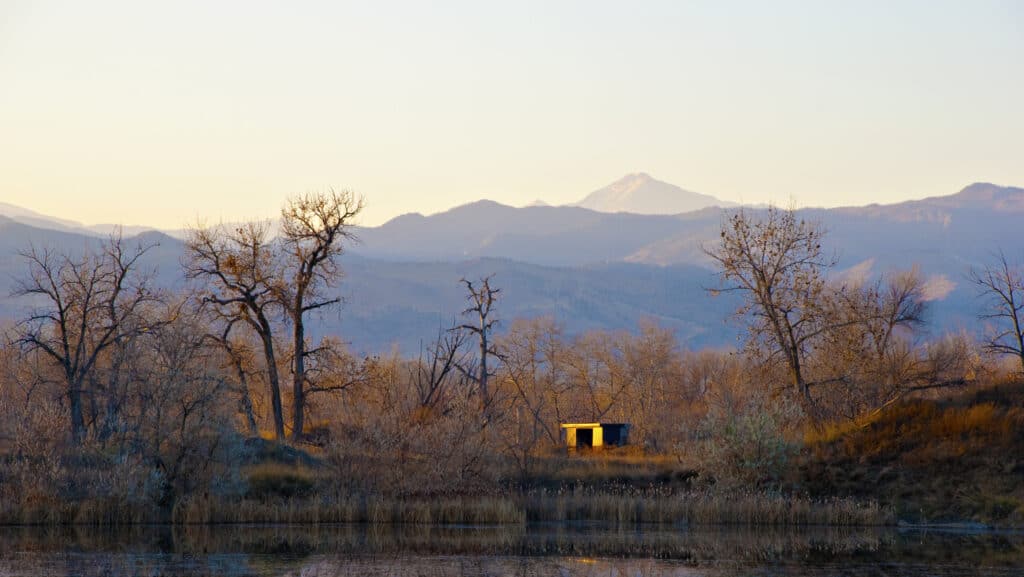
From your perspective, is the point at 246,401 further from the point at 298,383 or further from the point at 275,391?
the point at 298,383

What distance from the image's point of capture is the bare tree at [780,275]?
172 ft

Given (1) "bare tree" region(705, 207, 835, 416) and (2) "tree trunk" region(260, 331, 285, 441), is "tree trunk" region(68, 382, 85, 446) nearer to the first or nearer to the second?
(2) "tree trunk" region(260, 331, 285, 441)

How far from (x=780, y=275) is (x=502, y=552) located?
26.4 m

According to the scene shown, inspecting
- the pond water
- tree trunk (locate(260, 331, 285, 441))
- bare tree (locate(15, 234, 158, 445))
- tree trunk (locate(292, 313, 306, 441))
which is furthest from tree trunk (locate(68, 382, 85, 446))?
the pond water

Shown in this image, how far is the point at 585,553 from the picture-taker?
3134cm

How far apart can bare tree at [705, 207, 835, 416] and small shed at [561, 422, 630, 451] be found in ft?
34.5

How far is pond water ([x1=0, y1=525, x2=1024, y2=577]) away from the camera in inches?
1059

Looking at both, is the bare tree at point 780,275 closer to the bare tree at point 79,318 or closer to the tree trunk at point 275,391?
the tree trunk at point 275,391

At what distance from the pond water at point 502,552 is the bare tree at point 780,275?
48.7 ft

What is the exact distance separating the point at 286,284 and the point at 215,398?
16064 millimetres

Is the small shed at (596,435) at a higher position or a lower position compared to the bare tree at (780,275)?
lower

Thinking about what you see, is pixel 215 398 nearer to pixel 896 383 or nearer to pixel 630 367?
pixel 896 383

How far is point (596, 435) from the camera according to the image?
200 ft

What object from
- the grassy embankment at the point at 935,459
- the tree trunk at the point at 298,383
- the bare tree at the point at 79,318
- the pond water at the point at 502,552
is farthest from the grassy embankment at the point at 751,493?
the tree trunk at the point at 298,383
